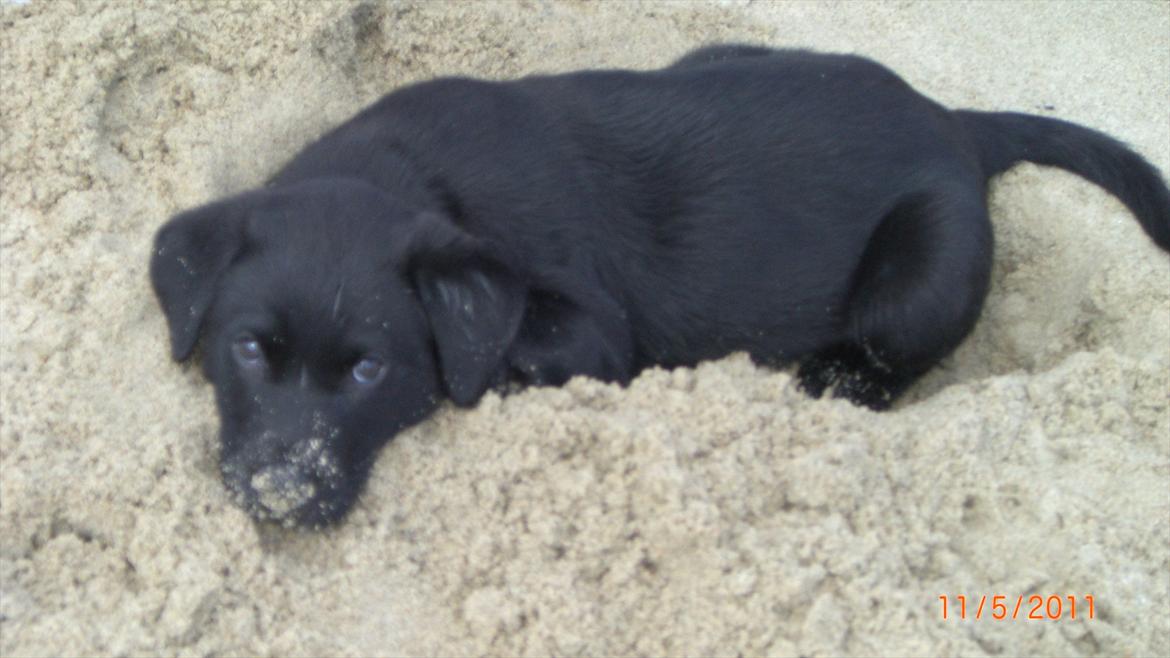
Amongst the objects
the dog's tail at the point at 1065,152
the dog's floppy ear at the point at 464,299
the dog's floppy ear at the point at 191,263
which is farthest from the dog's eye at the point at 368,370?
the dog's tail at the point at 1065,152

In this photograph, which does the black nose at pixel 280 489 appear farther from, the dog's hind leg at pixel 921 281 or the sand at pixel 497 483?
the dog's hind leg at pixel 921 281

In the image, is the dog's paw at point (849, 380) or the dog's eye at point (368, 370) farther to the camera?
the dog's paw at point (849, 380)

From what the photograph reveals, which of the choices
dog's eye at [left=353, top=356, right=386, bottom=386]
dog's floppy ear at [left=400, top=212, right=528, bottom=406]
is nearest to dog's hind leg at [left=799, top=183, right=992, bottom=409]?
dog's floppy ear at [left=400, top=212, right=528, bottom=406]

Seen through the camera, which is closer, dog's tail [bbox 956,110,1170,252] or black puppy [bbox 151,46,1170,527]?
black puppy [bbox 151,46,1170,527]

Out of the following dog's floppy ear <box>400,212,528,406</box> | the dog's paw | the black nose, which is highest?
dog's floppy ear <box>400,212,528,406</box>

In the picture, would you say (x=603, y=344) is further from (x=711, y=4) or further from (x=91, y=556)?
(x=711, y=4)

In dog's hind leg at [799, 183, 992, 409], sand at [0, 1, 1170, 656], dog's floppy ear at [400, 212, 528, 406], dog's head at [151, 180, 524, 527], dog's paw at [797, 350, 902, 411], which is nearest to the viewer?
sand at [0, 1, 1170, 656]

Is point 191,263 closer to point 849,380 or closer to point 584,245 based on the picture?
point 584,245

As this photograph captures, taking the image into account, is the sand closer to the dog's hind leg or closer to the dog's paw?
the dog's hind leg
